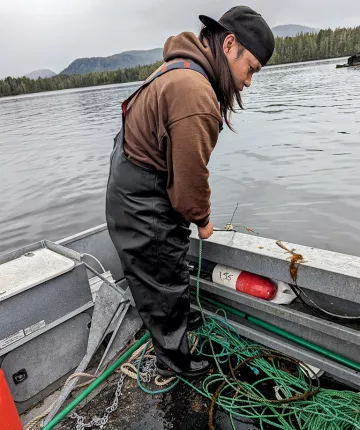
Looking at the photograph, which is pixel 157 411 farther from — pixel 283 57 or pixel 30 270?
pixel 283 57

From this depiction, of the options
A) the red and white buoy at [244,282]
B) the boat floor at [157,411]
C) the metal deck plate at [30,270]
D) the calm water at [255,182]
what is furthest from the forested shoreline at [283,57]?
the boat floor at [157,411]

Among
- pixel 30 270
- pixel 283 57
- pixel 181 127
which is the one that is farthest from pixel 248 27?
pixel 283 57

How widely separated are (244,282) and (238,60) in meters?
1.58

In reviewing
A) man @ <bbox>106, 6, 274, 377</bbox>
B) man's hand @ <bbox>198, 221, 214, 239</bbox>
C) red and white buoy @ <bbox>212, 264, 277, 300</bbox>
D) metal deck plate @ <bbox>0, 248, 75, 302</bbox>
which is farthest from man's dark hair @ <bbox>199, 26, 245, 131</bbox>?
metal deck plate @ <bbox>0, 248, 75, 302</bbox>

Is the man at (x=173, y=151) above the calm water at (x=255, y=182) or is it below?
above

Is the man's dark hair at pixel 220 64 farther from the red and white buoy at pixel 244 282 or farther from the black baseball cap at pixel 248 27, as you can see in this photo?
the red and white buoy at pixel 244 282

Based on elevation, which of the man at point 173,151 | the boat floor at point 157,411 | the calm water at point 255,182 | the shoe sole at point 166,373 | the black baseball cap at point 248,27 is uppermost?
the black baseball cap at point 248,27

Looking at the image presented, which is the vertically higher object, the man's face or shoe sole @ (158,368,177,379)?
the man's face

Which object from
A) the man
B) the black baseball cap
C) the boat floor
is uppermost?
the black baseball cap

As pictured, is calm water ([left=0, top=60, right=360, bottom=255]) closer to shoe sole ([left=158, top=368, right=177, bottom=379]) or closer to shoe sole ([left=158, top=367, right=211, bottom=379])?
shoe sole ([left=158, top=367, right=211, bottom=379])

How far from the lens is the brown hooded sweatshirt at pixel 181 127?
1722 mm

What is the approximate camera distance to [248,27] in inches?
75.1

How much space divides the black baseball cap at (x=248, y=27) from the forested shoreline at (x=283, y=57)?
95760mm

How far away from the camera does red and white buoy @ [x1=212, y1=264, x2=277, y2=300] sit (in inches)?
103
